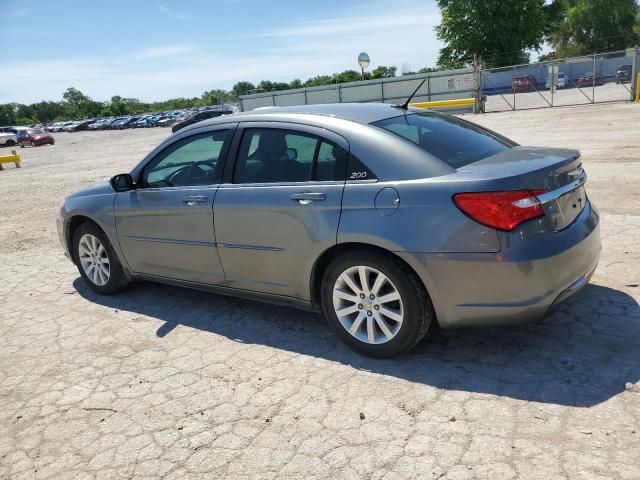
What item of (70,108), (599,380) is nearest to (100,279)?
(599,380)

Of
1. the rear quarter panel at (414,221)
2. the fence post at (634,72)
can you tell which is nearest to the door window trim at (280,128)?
the rear quarter panel at (414,221)

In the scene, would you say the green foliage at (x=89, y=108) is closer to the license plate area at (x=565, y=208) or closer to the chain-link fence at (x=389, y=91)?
the chain-link fence at (x=389, y=91)

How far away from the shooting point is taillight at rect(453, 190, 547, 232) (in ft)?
9.74

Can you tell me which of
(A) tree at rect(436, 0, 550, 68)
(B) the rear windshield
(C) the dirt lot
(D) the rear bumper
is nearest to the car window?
(C) the dirt lot

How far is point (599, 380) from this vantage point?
3.04 meters

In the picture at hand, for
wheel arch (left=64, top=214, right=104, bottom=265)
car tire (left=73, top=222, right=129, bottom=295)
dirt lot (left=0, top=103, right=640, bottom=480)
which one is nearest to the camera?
dirt lot (left=0, top=103, right=640, bottom=480)

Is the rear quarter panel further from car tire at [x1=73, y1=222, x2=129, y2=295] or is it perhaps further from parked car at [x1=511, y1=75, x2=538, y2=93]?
parked car at [x1=511, y1=75, x2=538, y2=93]

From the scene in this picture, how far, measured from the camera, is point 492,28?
54688mm

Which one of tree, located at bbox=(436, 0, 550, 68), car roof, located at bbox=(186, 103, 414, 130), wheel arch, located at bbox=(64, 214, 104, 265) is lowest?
wheel arch, located at bbox=(64, 214, 104, 265)

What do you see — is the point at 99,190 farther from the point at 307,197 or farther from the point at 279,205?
the point at 307,197

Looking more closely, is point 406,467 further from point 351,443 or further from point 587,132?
point 587,132

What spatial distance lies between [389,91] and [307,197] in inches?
1277

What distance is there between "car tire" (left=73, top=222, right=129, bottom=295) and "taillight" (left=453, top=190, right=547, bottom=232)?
343 cm

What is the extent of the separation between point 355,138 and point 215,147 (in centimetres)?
134
